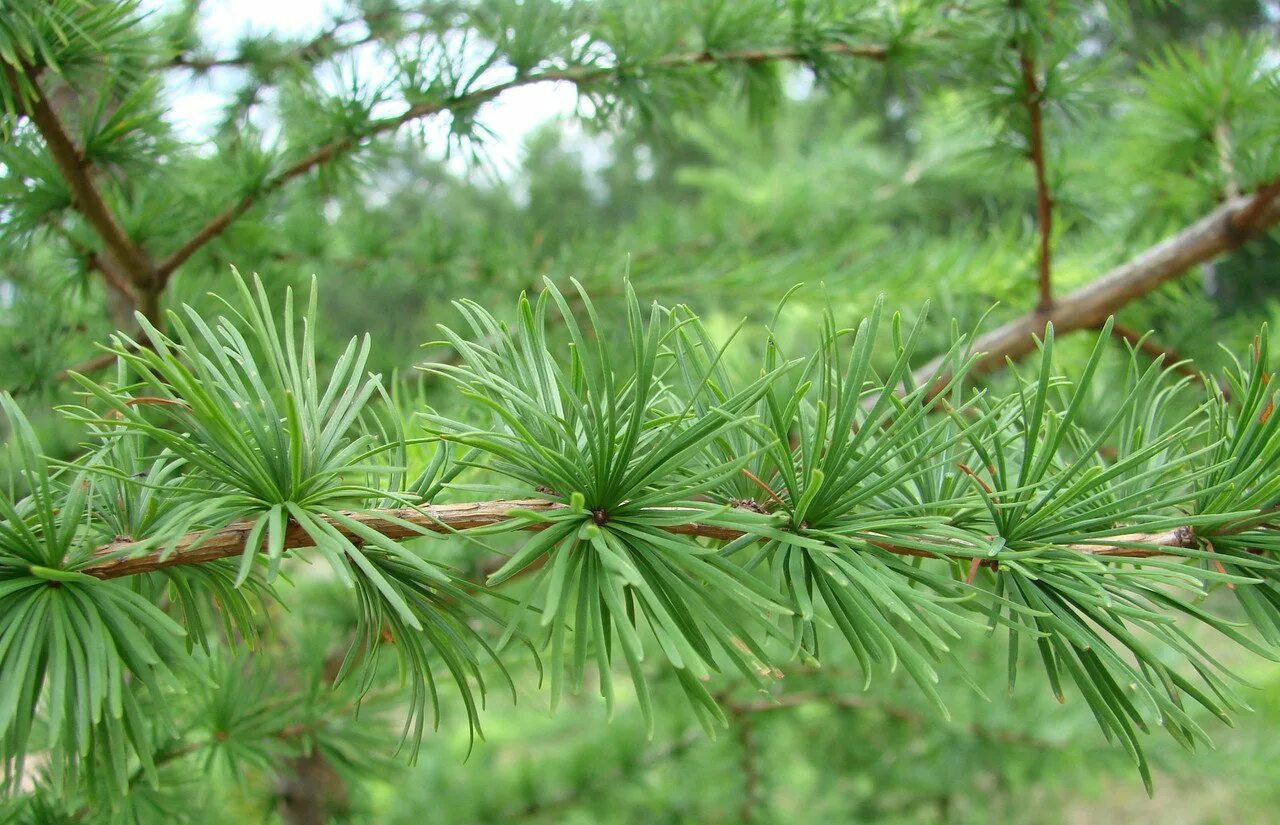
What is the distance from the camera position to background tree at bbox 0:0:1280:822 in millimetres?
201

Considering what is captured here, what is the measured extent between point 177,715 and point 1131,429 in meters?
0.39

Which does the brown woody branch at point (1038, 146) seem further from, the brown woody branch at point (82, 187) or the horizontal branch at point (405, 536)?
the brown woody branch at point (82, 187)

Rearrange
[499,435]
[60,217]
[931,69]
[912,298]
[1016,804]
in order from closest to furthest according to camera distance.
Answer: [499,435], [60,217], [931,69], [912,298], [1016,804]

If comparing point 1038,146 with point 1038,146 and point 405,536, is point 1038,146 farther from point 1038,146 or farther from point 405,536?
point 405,536

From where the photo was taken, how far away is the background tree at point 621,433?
0.20 meters

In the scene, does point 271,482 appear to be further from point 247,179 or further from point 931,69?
point 931,69

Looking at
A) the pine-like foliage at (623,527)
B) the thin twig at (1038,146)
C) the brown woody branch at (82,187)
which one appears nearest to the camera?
the pine-like foliage at (623,527)

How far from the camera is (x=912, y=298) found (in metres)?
0.60

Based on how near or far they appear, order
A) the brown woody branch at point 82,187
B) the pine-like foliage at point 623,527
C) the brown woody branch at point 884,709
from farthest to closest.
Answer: the brown woody branch at point 884,709 < the brown woody branch at point 82,187 < the pine-like foliage at point 623,527

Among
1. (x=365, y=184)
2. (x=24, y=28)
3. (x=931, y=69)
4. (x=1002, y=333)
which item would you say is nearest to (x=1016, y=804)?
(x=1002, y=333)

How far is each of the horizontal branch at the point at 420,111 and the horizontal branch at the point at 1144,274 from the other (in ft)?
0.70

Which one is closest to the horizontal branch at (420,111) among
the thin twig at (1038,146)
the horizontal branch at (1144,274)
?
the thin twig at (1038,146)

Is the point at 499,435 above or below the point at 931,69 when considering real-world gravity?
below

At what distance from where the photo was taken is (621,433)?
24 centimetres
